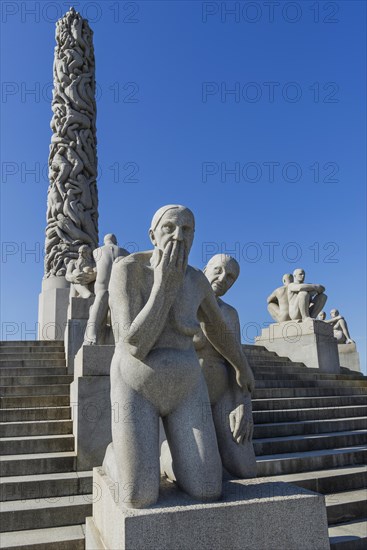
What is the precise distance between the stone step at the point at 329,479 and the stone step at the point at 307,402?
6.23 ft

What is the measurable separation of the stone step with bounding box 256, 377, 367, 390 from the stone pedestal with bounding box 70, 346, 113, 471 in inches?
152

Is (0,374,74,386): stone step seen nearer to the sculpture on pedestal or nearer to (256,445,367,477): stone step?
(256,445,367,477): stone step

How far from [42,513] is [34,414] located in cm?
188

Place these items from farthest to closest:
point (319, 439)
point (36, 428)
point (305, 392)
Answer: point (305, 392) → point (319, 439) → point (36, 428)

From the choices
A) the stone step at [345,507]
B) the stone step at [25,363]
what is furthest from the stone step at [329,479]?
the stone step at [25,363]

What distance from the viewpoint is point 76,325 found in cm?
858

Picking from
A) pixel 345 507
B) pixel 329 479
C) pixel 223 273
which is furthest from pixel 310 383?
pixel 223 273

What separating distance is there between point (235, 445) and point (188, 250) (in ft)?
4.86

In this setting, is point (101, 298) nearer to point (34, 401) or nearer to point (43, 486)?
point (34, 401)

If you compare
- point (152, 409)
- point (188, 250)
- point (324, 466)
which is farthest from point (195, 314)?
point (324, 466)

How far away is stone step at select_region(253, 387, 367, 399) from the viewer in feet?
26.9

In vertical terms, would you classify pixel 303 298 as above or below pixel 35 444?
above

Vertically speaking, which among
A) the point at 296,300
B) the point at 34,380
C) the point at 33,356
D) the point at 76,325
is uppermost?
the point at 296,300

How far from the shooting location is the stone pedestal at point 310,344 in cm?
1181
